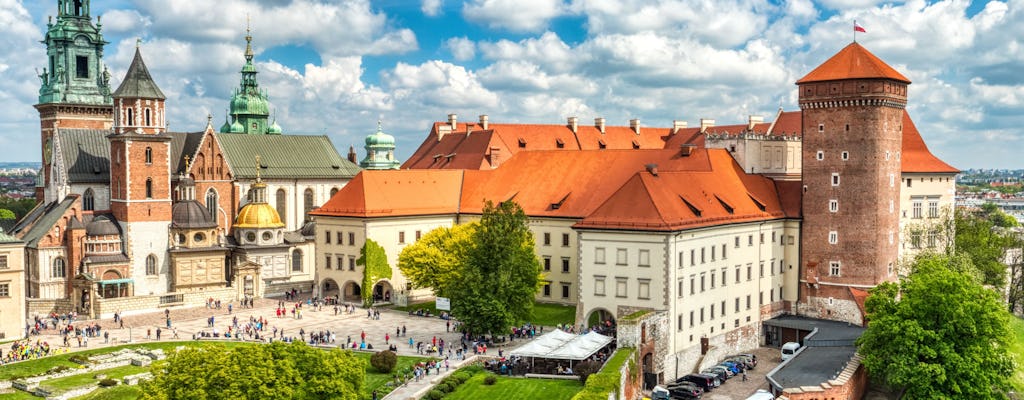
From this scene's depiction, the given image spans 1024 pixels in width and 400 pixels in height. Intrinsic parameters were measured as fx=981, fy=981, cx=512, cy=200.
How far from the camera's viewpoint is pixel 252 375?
1545 inches

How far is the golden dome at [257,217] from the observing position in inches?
3772

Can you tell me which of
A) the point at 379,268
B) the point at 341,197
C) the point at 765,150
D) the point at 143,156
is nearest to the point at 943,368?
the point at 765,150

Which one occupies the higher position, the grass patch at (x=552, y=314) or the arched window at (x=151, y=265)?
the arched window at (x=151, y=265)

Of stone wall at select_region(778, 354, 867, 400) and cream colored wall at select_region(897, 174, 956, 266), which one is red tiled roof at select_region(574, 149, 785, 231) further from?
cream colored wall at select_region(897, 174, 956, 266)

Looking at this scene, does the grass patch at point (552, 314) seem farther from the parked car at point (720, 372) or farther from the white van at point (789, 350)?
the white van at point (789, 350)

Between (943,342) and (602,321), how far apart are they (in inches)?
861

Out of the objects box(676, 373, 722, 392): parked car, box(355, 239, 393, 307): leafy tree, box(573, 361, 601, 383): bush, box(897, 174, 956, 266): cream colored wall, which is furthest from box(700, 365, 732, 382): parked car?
box(355, 239, 393, 307): leafy tree

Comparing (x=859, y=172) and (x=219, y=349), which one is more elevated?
(x=859, y=172)

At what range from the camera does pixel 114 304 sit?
80.0 m

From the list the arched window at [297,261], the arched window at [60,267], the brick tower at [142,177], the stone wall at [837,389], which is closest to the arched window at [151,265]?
the brick tower at [142,177]

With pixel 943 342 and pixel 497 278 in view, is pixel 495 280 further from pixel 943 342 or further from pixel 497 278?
pixel 943 342

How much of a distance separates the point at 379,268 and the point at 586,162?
20277mm

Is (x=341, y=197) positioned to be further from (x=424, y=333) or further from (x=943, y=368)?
(x=943, y=368)

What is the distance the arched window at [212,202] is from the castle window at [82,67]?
22.6 metres
